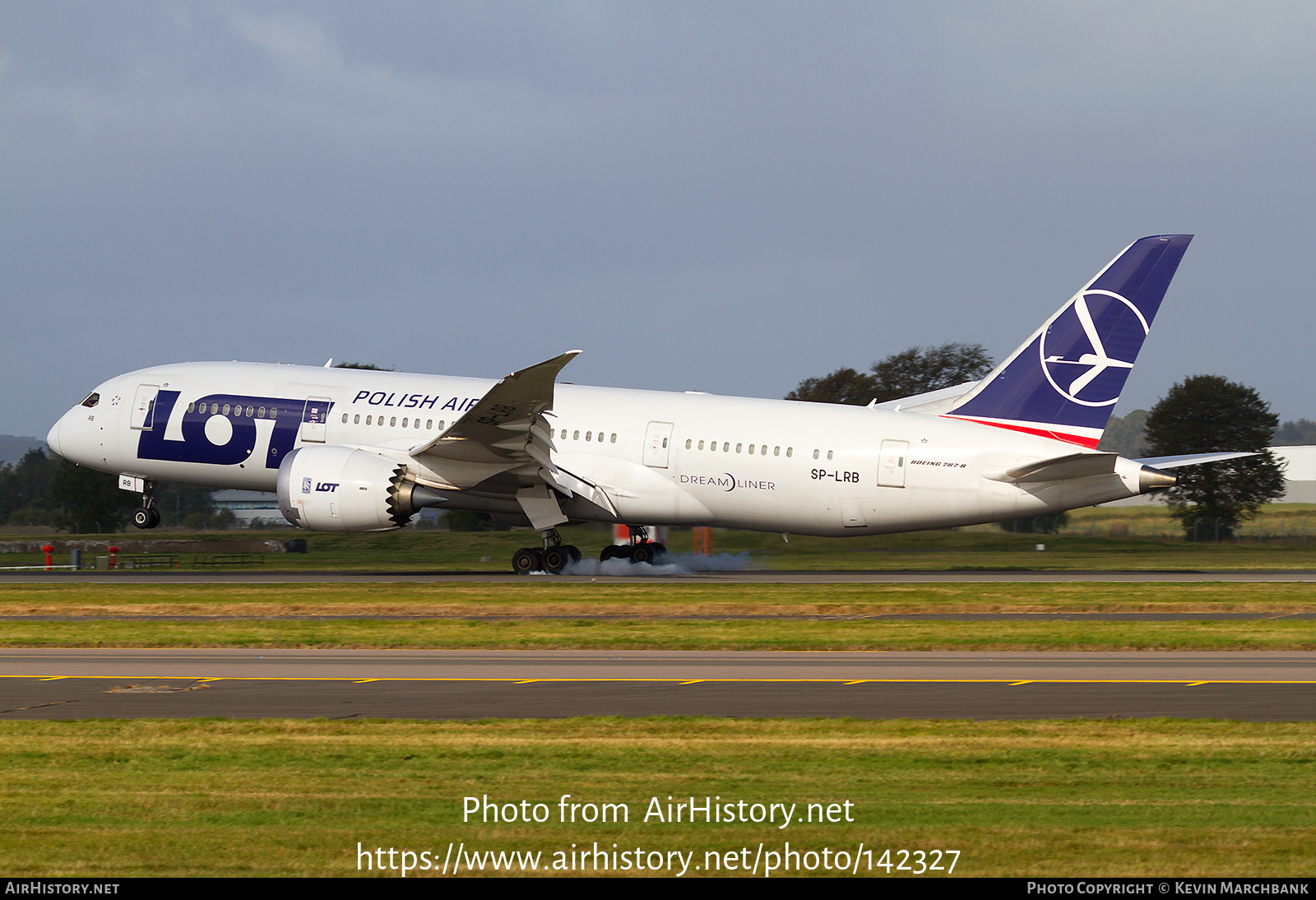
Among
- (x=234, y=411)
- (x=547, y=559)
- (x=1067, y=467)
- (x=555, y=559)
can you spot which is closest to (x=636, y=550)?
(x=555, y=559)

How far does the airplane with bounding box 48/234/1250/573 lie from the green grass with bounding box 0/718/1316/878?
718 inches

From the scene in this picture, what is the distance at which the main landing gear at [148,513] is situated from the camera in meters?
36.2

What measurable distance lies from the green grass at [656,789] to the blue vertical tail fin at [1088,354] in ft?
65.8

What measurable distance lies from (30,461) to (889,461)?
10157cm

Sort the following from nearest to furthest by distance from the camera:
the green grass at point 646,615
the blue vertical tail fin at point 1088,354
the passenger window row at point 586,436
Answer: the green grass at point 646,615 → the blue vertical tail fin at point 1088,354 → the passenger window row at point 586,436

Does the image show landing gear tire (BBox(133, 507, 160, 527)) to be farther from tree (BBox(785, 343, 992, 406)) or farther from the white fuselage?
tree (BBox(785, 343, 992, 406))

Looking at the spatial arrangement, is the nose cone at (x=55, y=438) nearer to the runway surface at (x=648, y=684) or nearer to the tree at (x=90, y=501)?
the runway surface at (x=648, y=684)

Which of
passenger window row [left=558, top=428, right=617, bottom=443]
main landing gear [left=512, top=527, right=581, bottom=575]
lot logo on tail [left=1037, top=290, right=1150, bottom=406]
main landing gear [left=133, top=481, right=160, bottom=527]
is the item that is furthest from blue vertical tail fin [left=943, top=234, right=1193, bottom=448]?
main landing gear [left=133, top=481, right=160, bottom=527]

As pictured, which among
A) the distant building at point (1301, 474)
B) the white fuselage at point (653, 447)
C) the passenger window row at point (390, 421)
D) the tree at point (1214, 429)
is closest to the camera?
the white fuselage at point (653, 447)

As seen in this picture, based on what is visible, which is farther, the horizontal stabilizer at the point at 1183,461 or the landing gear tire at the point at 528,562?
the landing gear tire at the point at 528,562

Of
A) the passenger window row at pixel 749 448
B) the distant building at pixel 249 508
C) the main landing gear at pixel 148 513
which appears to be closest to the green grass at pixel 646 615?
the passenger window row at pixel 749 448

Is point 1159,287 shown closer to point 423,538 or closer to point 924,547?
point 924,547

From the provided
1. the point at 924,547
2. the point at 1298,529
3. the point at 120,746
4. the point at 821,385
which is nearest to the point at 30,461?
the point at 821,385

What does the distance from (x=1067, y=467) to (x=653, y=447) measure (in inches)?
406
